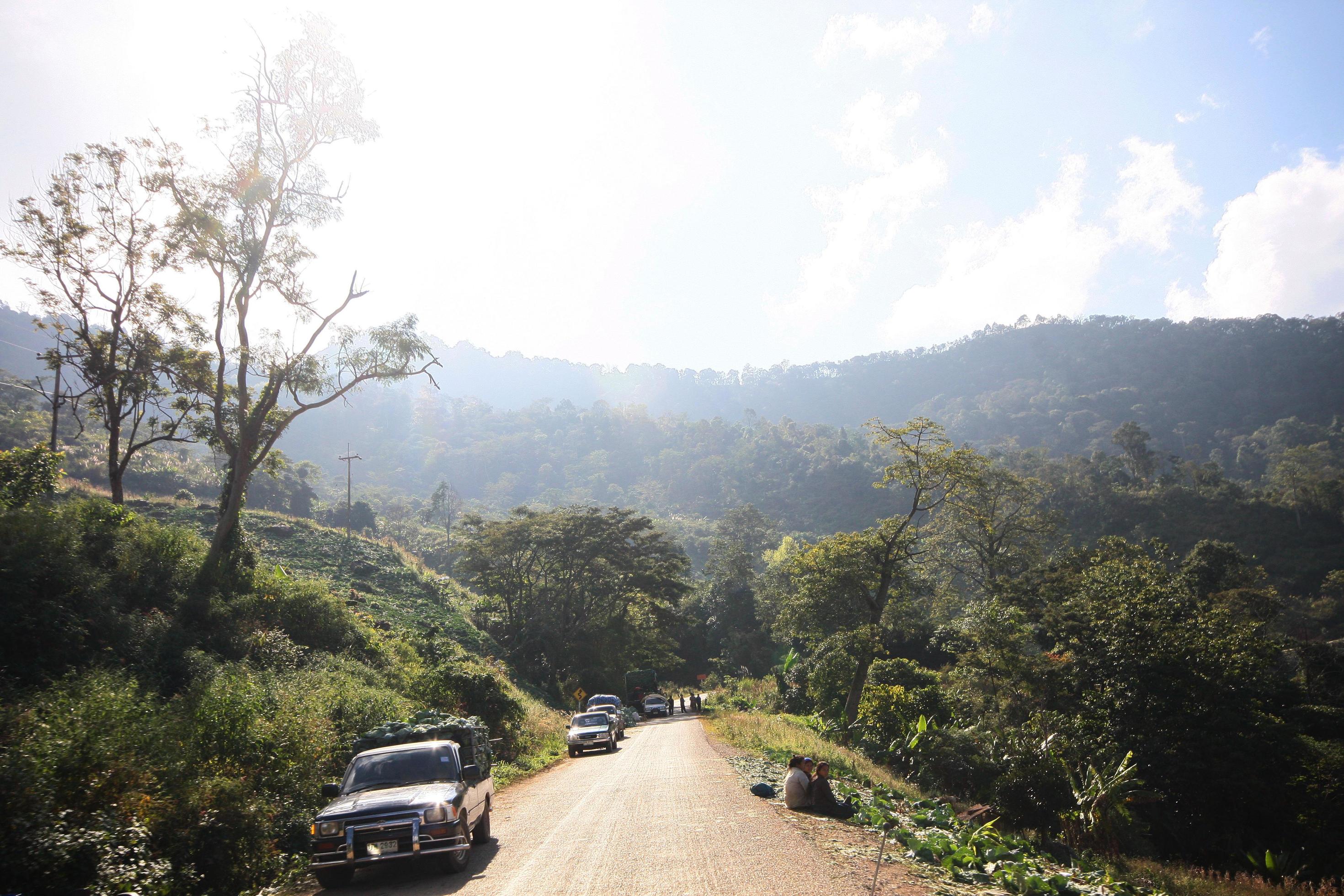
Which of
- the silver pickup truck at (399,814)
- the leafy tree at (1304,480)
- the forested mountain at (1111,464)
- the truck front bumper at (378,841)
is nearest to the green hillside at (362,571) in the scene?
the silver pickup truck at (399,814)

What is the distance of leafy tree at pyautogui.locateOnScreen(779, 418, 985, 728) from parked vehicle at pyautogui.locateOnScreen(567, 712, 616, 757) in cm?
869

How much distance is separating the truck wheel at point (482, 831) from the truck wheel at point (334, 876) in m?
1.67

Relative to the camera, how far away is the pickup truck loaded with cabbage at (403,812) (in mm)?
7609

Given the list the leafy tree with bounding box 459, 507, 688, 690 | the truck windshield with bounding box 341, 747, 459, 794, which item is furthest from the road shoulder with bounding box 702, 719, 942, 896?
the leafy tree with bounding box 459, 507, 688, 690

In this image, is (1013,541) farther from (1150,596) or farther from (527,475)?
(527,475)

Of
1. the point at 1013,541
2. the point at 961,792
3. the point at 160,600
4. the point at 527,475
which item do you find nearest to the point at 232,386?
the point at 160,600

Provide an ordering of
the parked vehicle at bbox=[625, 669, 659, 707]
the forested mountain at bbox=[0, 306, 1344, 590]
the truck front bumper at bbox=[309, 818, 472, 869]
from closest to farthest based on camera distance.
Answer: the truck front bumper at bbox=[309, 818, 472, 869]
the parked vehicle at bbox=[625, 669, 659, 707]
the forested mountain at bbox=[0, 306, 1344, 590]

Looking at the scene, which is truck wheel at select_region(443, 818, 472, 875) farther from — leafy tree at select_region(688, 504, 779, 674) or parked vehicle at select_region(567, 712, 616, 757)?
leafy tree at select_region(688, 504, 779, 674)

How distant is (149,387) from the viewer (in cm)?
2320

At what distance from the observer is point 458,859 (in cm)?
814

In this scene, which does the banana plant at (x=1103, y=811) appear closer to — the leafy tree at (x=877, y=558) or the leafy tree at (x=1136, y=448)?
the leafy tree at (x=877, y=558)

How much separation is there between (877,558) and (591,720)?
11.8m

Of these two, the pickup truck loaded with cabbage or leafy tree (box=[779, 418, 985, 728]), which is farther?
leafy tree (box=[779, 418, 985, 728])

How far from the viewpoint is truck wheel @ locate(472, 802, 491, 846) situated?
9.43 metres
